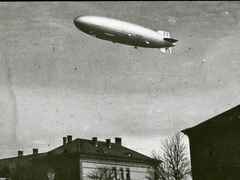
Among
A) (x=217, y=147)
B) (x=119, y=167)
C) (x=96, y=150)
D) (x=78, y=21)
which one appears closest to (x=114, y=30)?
(x=78, y=21)

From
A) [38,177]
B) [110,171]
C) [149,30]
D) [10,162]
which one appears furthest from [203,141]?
[10,162]

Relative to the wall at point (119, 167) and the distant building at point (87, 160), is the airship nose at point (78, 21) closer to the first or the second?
the distant building at point (87, 160)

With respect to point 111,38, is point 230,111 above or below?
below

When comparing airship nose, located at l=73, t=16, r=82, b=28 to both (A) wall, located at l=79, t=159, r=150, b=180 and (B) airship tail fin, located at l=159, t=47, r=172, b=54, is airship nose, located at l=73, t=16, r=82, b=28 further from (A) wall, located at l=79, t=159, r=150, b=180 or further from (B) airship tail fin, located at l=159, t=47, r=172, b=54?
(A) wall, located at l=79, t=159, r=150, b=180

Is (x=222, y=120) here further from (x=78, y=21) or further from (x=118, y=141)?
(x=118, y=141)

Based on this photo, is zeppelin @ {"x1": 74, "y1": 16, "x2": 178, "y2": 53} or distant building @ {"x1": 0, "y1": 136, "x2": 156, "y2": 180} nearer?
zeppelin @ {"x1": 74, "y1": 16, "x2": 178, "y2": 53}

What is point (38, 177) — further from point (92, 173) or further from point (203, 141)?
point (203, 141)

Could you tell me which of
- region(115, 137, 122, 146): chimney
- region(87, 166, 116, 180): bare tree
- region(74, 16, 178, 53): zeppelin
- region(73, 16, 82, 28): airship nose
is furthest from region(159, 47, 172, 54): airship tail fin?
region(115, 137, 122, 146): chimney
